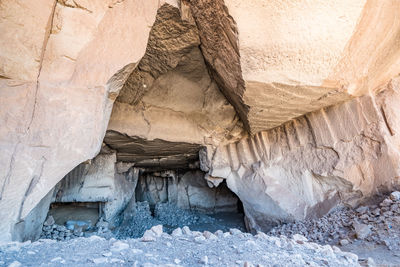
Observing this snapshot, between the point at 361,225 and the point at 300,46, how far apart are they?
67.3 inches

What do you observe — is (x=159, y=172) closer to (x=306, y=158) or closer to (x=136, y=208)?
(x=136, y=208)

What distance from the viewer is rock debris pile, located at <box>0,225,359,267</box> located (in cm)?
115

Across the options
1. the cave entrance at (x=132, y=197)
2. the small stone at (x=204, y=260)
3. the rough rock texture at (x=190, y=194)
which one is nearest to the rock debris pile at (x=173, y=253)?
the small stone at (x=204, y=260)

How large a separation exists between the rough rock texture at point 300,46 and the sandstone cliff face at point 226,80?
1 cm

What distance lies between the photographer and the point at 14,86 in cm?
182

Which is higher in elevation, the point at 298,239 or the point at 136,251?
the point at 136,251

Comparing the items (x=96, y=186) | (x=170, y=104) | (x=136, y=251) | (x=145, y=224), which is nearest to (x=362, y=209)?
(x=136, y=251)

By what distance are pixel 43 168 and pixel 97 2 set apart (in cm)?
148

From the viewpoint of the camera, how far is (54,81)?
1941 mm

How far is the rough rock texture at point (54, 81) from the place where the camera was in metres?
1.75

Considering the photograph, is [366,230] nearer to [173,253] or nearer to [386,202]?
[386,202]

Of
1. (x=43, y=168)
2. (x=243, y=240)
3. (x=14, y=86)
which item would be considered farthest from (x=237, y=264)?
(x=14, y=86)

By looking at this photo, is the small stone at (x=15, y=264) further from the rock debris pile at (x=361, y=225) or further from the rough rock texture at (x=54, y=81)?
the rock debris pile at (x=361, y=225)

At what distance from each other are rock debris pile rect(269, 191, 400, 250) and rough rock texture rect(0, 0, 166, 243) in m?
2.42
